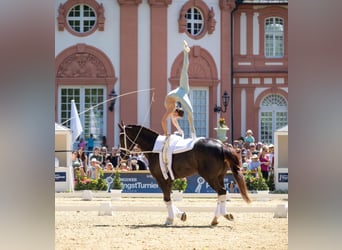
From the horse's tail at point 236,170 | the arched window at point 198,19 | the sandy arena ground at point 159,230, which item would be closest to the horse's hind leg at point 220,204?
the sandy arena ground at point 159,230

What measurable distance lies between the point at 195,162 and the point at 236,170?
2.24ft

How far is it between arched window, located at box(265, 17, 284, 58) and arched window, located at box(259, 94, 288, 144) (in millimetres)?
1620

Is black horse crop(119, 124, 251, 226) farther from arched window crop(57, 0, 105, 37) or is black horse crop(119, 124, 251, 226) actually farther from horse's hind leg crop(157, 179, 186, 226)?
arched window crop(57, 0, 105, 37)

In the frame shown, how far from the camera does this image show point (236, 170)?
10.9 meters

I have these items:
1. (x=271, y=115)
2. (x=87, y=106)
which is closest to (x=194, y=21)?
(x=271, y=115)

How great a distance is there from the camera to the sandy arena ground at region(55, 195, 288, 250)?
Answer: 8.34 metres

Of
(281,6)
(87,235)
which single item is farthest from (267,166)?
(281,6)

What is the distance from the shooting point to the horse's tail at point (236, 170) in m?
10.7

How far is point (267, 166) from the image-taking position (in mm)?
18219

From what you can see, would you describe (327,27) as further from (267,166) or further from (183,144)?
(267,166)

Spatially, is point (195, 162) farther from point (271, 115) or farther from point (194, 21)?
point (271, 115)

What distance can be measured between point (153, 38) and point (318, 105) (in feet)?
79.0

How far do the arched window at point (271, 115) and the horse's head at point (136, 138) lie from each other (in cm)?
1661

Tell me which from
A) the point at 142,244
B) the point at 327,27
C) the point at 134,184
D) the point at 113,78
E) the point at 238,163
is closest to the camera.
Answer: the point at 327,27
